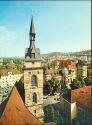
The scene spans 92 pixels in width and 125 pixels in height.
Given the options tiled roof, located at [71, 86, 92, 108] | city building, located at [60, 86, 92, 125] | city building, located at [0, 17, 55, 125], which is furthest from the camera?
tiled roof, located at [71, 86, 92, 108]

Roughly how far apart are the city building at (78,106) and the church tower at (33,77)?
792 cm

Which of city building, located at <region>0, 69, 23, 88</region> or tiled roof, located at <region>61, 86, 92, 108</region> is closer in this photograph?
tiled roof, located at <region>61, 86, 92, 108</region>

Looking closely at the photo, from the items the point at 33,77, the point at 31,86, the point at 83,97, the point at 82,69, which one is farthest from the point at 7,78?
the point at 33,77

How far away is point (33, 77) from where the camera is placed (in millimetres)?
29234

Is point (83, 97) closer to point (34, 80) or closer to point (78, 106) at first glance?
point (78, 106)

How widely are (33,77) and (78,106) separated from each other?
11.2 m

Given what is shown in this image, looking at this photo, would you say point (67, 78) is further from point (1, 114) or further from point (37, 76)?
point (1, 114)

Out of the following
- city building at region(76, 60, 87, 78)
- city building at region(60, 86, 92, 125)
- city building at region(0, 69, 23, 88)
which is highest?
city building at region(76, 60, 87, 78)

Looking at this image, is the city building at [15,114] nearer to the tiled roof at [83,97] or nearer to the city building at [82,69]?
the tiled roof at [83,97]

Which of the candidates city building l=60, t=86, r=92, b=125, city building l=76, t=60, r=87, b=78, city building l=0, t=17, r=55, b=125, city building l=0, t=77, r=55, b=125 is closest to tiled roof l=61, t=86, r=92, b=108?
city building l=60, t=86, r=92, b=125

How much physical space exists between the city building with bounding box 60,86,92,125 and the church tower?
792 centimetres

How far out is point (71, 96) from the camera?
37.9m

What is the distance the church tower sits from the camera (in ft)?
94.1

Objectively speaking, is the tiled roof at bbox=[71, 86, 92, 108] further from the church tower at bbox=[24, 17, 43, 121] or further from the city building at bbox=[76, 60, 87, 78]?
the city building at bbox=[76, 60, 87, 78]
